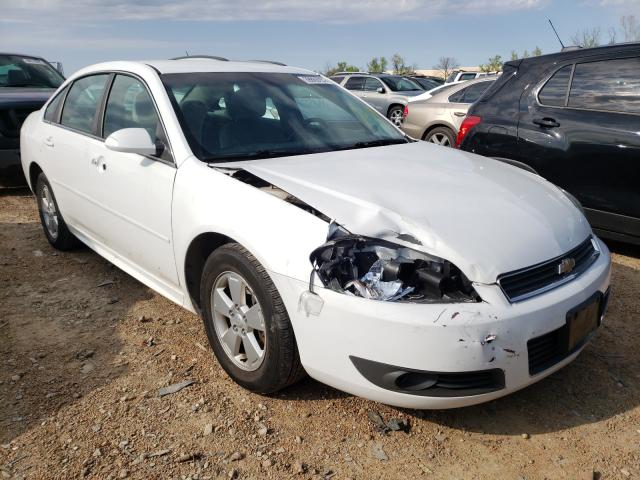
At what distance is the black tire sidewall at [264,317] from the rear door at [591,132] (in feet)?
9.97

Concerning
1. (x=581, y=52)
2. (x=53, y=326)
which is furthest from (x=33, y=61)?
(x=581, y=52)

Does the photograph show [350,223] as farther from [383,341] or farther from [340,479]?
[340,479]

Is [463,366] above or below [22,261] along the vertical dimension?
above

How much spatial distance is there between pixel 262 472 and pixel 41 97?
6.55 m

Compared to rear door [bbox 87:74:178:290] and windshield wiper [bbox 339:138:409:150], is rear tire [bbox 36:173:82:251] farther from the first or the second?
windshield wiper [bbox 339:138:409:150]

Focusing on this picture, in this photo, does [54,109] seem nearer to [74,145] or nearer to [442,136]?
[74,145]

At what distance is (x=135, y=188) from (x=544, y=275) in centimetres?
226

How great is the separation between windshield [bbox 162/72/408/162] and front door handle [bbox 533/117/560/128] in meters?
1.50

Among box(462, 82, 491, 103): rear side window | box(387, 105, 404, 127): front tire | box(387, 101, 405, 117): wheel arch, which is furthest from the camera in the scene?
box(387, 101, 405, 117): wheel arch

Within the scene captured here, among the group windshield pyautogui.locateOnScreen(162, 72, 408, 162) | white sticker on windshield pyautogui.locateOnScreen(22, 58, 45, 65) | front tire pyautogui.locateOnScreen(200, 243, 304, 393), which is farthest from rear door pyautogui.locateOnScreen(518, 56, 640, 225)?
white sticker on windshield pyautogui.locateOnScreen(22, 58, 45, 65)

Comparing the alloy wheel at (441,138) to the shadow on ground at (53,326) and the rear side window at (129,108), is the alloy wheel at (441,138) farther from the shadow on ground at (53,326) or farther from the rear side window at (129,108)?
the rear side window at (129,108)

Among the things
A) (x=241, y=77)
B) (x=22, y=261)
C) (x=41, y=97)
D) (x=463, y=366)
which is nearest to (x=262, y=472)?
(x=463, y=366)

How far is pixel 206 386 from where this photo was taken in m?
2.95

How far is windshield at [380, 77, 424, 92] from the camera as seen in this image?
1488 cm
